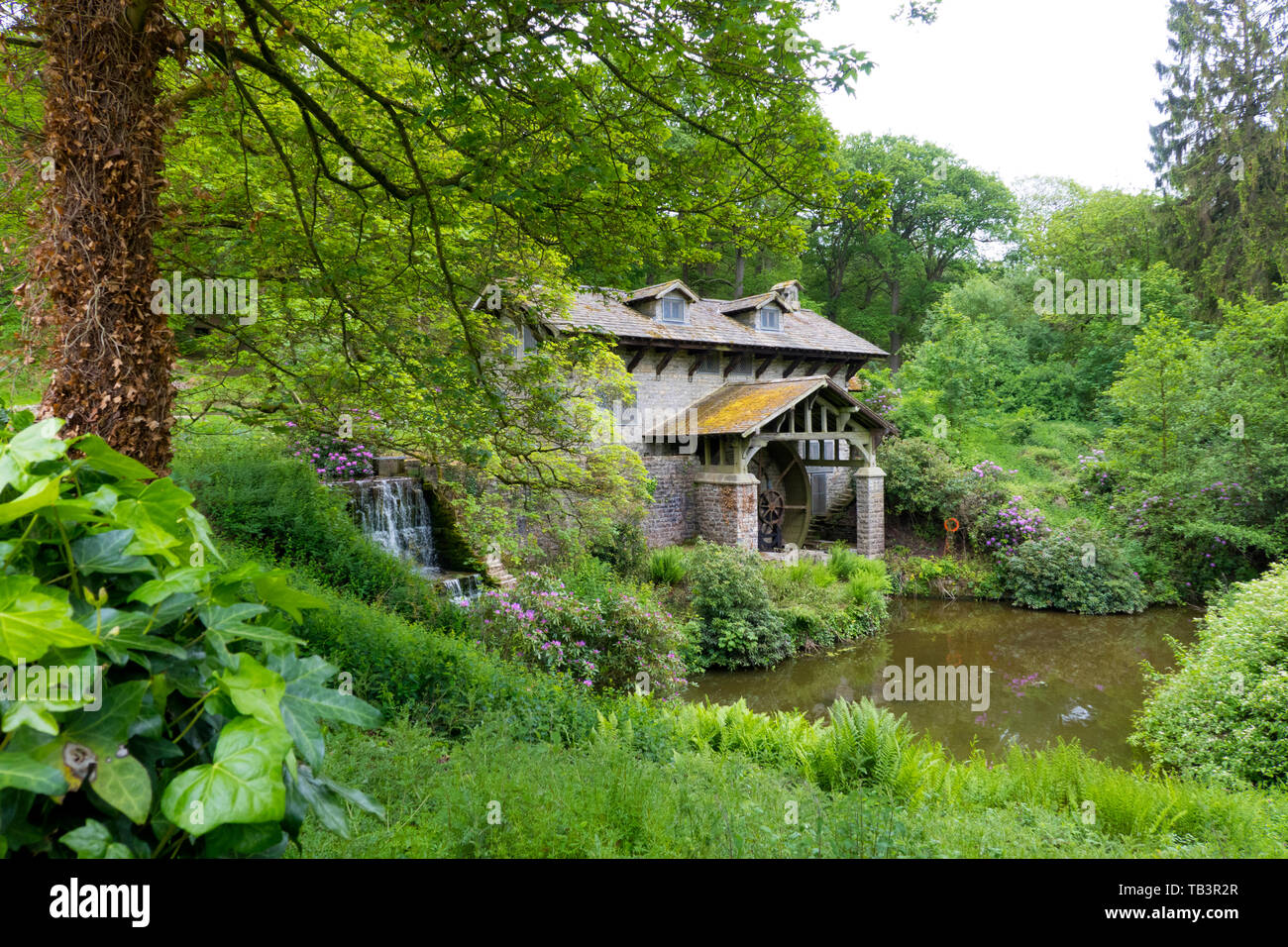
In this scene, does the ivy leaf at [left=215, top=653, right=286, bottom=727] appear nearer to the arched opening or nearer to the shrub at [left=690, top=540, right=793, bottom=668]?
the shrub at [left=690, top=540, right=793, bottom=668]

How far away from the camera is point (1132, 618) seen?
14859 millimetres

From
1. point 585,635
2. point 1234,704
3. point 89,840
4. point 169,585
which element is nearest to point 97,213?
point 169,585

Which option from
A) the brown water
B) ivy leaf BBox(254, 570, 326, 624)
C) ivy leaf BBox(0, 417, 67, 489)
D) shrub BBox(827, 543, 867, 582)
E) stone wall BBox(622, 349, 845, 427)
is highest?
stone wall BBox(622, 349, 845, 427)

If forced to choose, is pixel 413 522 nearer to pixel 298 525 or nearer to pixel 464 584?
pixel 464 584

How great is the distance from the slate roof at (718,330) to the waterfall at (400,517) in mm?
4354

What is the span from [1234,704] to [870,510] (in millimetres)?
11368

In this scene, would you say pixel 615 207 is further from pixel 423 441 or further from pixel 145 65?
pixel 423 441

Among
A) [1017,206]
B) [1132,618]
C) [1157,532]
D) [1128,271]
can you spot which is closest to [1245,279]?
[1128,271]

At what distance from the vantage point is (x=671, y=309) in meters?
18.8

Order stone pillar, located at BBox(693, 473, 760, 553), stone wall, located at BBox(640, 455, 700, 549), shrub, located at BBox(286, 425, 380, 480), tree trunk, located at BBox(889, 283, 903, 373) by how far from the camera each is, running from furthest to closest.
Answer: tree trunk, located at BBox(889, 283, 903, 373)
stone wall, located at BBox(640, 455, 700, 549)
stone pillar, located at BBox(693, 473, 760, 553)
shrub, located at BBox(286, 425, 380, 480)

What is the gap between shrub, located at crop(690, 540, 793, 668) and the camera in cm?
1226

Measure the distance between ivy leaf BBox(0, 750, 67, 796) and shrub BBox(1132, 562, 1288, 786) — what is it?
8271 millimetres

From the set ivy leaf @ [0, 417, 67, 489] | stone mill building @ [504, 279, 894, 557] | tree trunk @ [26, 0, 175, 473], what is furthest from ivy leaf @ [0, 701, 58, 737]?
stone mill building @ [504, 279, 894, 557]

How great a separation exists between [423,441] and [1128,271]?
26095mm
